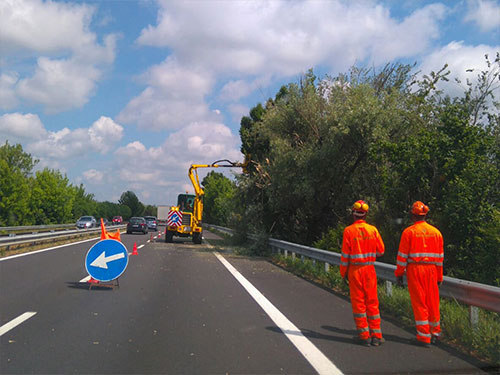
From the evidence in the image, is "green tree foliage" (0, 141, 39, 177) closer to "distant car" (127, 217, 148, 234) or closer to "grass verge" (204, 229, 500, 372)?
"distant car" (127, 217, 148, 234)

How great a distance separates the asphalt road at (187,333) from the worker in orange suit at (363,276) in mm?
240

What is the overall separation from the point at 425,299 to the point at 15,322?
18.3 ft

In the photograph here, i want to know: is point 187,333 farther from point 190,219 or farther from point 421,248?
point 190,219

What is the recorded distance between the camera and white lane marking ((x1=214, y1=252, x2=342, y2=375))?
483 centimetres

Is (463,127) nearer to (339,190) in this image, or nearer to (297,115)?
(339,190)

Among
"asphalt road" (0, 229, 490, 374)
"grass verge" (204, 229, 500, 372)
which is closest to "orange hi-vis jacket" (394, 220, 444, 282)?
"grass verge" (204, 229, 500, 372)

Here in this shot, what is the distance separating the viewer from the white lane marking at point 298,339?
15.9 feet

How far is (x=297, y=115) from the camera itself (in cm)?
2048

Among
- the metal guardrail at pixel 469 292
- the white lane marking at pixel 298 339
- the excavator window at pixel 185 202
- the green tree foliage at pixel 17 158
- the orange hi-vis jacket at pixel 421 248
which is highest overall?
the green tree foliage at pixel 17 158

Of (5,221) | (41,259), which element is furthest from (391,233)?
(5,221)

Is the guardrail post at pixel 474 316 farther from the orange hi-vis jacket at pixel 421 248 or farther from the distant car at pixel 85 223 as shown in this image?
the distant car at pixel 85 223

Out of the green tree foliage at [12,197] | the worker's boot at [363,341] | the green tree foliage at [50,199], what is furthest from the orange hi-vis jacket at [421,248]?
the green tree foliage at [50,199]

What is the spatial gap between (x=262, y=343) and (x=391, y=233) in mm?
8166

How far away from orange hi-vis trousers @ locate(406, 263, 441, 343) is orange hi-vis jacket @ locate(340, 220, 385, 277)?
0.52 m
